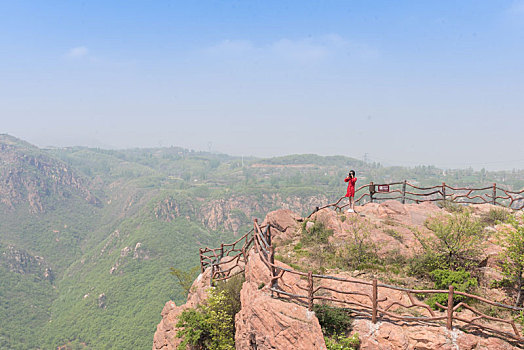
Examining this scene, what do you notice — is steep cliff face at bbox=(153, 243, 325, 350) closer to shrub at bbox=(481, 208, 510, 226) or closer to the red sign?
the red sign

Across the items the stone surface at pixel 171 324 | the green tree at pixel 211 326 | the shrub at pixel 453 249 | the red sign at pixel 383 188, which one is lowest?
the stone surface at pixel 171 324

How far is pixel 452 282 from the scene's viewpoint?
28.9 ft

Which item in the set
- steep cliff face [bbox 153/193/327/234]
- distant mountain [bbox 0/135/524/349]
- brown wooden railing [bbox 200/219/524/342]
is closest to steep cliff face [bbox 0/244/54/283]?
distant mountain [bbox 0/135/524/349]

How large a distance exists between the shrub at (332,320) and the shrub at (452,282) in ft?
8.44

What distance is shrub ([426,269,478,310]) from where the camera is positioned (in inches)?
324

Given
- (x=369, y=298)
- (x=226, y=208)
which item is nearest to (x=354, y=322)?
(x=369, y=298)

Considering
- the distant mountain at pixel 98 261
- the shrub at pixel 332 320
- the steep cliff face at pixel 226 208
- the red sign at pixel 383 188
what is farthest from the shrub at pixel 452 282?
the steep cliff face at pixel 226 208

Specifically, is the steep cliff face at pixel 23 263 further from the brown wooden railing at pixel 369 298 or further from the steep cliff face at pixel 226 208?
the brown wooden railing at pixel 369 298

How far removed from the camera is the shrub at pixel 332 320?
7.61m

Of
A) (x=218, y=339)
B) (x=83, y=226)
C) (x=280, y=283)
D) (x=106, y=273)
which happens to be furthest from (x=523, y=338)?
(x=83, y=226)

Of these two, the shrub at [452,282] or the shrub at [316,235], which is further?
the shrub at [316,235]

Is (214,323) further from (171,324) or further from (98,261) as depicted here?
(98,261)

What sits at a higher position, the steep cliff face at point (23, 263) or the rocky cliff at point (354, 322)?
the rocky cliff at point (354, 322)

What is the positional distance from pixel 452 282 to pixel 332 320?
159 inches
